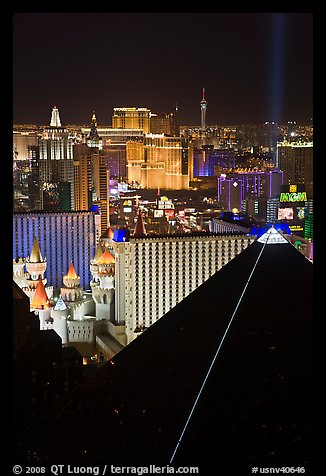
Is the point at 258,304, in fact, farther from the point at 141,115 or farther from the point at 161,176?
the point at 161,176

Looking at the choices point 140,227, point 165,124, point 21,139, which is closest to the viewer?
point 21,139

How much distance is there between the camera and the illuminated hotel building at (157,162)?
4117 mm

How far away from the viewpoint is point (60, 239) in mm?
6277

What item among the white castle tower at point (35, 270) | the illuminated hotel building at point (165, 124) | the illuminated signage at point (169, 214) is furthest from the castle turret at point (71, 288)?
the illuminated hotel building at point (165, 124)

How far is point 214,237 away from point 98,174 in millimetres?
2442

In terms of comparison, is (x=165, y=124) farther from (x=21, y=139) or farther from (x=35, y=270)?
(x=35, y=270)

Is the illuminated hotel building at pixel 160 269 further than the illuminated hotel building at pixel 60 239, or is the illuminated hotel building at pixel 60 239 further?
the illuminated hotel building at pixel 60 239

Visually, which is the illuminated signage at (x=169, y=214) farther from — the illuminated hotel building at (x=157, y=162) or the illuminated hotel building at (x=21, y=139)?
the illuminated hotel building at (x=21, y=139)

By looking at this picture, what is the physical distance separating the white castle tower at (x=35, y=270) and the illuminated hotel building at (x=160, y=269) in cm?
58

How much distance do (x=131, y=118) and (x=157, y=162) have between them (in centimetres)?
101

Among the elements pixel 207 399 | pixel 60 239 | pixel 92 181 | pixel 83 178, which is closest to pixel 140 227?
pixel 60 239

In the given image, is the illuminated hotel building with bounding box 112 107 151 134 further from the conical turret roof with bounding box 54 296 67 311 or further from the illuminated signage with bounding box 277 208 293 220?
the conical turret roof with bounding box 54 296 67 311

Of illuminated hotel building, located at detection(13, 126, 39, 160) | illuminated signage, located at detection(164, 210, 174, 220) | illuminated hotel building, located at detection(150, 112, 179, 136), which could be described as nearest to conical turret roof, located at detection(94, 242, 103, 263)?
illuminated signage, located at detection(164, 210, 174, 220)

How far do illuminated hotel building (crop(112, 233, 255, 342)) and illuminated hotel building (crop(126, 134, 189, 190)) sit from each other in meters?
0.36
